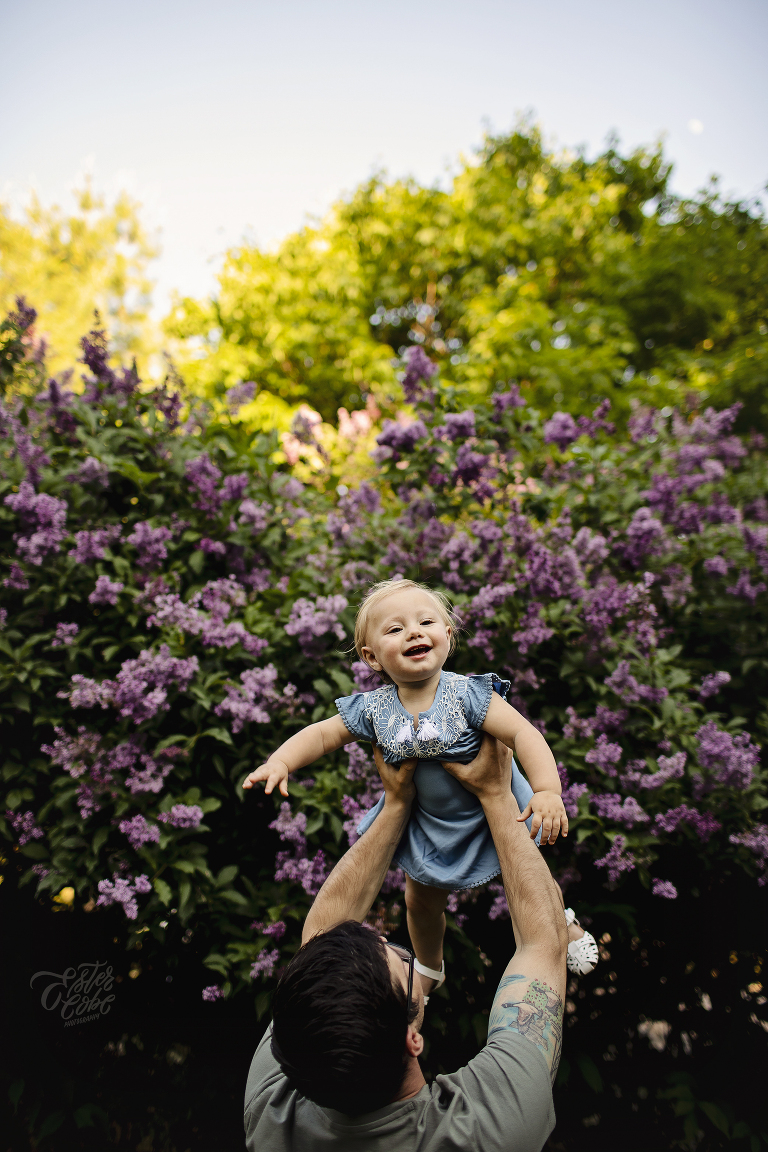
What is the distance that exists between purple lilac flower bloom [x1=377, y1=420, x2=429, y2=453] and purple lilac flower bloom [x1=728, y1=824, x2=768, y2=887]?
208 cm

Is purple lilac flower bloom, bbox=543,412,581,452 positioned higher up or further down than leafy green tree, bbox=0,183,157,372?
further down

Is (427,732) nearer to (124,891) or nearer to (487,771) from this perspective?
(487,771)

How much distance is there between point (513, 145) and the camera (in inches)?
610

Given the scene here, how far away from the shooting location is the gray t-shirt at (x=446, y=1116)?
42.3 inches

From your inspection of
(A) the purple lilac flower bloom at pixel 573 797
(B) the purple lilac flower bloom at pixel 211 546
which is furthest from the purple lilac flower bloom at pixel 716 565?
(B) the purple lilac flower bloom at pixel 211 546

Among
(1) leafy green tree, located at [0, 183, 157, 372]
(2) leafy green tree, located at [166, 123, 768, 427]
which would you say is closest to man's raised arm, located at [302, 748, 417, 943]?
(2) leafy green tree, located at [166, 123, 768, 427]

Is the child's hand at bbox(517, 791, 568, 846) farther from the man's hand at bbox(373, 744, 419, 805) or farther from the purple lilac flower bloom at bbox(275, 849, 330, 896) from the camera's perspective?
the purple lilac flower bloom at bbox(275, 849, 330, 896)

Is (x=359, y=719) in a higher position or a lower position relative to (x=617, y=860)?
higher

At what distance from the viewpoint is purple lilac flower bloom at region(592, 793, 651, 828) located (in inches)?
89.5

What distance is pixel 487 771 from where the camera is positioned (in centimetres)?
159

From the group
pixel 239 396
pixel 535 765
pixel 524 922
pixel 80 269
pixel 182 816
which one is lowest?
pixel 182 816

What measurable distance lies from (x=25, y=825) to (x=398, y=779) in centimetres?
158

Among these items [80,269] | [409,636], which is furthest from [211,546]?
[80,269]

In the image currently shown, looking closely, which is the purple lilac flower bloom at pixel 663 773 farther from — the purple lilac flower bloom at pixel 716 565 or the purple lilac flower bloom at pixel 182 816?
the purple lilac flower bloom at pixel 182 816
